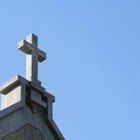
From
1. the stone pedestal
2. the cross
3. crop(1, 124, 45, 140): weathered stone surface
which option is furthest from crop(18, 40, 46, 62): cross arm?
crop(1, 124, 45, 140): weathered stone surface

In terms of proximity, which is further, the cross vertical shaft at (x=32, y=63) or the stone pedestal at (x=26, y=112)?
the cross vertical shaft at (x=32, y=63)

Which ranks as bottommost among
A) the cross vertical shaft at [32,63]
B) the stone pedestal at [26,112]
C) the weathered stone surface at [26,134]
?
the weathered stone surface at [26,134]

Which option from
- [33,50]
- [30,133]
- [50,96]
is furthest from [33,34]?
[30,133]

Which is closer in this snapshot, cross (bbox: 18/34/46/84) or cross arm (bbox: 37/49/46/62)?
cross (bbox: 18/34/46/84)

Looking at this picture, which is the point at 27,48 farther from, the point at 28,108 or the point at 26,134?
the point at 26,134

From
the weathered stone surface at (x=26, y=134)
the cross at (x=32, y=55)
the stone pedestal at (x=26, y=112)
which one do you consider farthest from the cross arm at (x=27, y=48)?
the weathered stone surface at (x=26, y=134)

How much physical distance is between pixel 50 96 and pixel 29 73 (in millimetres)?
751

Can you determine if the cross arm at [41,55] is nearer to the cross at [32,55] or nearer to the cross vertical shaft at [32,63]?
the cross at [32,55]

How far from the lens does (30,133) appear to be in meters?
15.4

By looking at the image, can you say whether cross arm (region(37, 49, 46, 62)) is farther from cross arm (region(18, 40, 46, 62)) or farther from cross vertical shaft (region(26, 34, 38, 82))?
cross vertical shaft (region(26, 34, 38, 82))

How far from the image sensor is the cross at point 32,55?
16234 mm

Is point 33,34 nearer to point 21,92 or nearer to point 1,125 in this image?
point 21,92

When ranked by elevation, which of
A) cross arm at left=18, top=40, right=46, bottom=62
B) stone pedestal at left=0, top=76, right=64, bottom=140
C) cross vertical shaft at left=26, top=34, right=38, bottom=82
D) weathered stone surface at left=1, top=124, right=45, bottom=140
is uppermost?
cross arm at left=18, top=40, right=46, bottom=62

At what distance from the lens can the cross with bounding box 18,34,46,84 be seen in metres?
16.2
